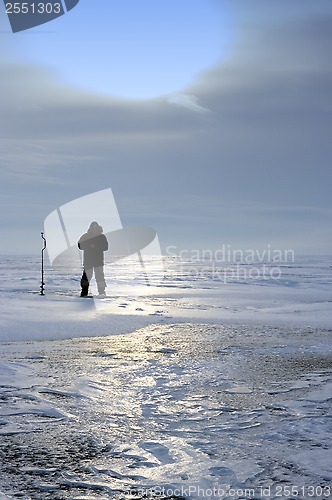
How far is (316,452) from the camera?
14.2 ft

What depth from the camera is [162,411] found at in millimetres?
5355

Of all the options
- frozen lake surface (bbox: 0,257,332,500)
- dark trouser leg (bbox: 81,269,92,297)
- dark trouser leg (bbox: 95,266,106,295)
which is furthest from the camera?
dark trouser leg (bbox: 95,266,106,295)

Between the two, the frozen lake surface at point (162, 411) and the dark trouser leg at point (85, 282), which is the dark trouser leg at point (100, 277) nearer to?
the dark trouser leg at point (85, 282)

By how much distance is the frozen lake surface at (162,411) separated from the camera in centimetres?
378

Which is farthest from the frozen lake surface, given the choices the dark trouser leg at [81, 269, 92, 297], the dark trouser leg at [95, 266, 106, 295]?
the dark trouser leg at [95, 266, 106, 295]

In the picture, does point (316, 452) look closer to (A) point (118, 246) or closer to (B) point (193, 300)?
(B) point (193, 300)

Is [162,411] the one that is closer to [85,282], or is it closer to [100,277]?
[85,282]

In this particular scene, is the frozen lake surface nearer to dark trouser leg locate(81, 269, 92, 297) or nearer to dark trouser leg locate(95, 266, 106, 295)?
dark trouser leg locate(81, 269, 92, 297)

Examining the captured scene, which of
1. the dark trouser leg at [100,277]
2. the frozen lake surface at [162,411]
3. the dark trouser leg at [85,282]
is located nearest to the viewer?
the frozen lake surface at [162,411]

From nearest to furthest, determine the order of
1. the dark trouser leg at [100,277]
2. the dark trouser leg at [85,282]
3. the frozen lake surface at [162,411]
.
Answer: the frozen lake surface at [162,411] < the dark trouser leg at [85,282] < the dark trouser leg at [100,277]

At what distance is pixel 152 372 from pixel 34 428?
2406 millimetres

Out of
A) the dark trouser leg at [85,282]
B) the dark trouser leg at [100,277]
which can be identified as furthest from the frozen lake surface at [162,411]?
the dark trouser leg at [100,277]

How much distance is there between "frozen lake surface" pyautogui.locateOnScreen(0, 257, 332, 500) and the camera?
378cm

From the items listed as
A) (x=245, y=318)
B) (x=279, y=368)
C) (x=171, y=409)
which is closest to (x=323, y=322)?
(x=245, y=318)
